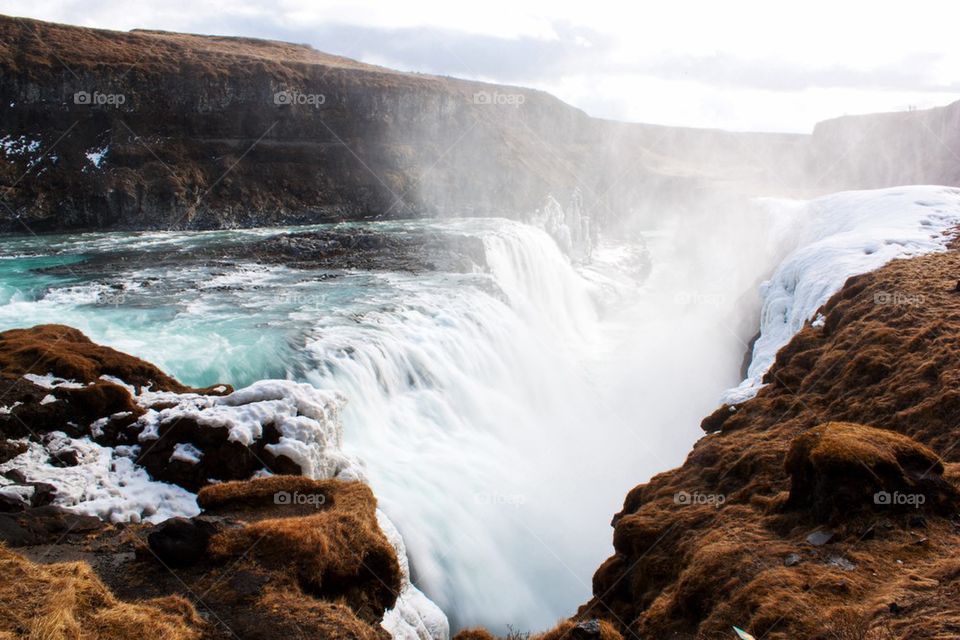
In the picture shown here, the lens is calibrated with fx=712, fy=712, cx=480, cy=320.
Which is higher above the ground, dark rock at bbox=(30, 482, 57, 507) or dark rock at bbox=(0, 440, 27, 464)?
dark rock at bbox=(0, 440, 27, 464)

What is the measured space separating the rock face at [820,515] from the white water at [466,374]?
4544 mm

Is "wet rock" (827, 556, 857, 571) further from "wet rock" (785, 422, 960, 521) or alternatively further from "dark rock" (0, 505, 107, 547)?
"dark rock" (0, 505, 107, 547)

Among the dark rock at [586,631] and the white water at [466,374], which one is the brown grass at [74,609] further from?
the white water at [466,374]

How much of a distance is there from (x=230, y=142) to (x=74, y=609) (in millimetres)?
57091

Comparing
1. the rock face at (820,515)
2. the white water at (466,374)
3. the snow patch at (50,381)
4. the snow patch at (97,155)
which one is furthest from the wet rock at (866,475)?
the snow patch at (97,155)

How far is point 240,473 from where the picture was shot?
1138cm

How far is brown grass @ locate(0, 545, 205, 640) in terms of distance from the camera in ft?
20.3

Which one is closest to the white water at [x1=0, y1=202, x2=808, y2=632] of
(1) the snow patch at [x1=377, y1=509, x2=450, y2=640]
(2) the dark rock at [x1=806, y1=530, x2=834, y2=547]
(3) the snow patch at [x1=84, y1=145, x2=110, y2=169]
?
(1) the snow patch at [x1=377, y1=509, x2=450, y2=640]

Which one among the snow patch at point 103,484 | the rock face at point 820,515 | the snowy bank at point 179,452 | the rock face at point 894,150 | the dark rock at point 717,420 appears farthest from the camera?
the rock face at point 894,150

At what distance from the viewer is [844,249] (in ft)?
78.7

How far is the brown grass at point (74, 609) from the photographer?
6.20 m

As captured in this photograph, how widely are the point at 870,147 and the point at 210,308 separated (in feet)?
287

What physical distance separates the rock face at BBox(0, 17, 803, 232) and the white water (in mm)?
6794

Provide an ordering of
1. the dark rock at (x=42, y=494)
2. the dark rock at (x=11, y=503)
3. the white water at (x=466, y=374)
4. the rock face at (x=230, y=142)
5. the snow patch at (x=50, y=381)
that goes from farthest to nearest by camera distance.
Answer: the rock face at (x=230, y=142) → the white water at (x=466, y=374) → the snow patch at (x=50, y=381) → the dark rock at (x=42, y=494) → the dark rock at (x=11, y=503)
